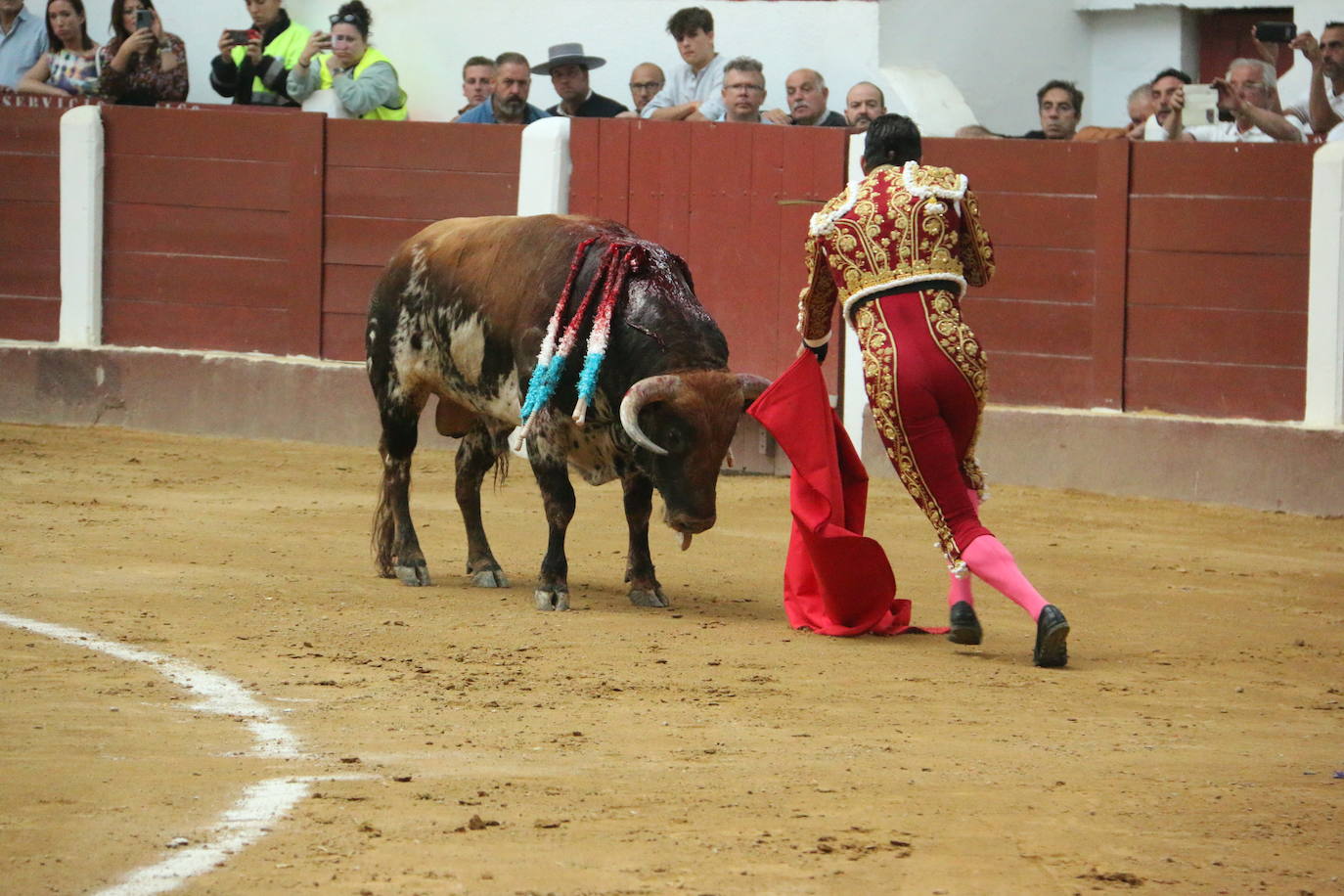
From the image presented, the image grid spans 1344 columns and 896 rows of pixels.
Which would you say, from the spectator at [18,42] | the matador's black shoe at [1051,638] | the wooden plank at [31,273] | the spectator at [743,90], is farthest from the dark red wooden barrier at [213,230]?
the matador's black shoe at [1051,638]

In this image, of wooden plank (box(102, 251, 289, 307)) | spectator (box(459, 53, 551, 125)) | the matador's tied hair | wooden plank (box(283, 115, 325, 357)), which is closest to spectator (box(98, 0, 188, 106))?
wooden plank (box(102, 251, 289, 307))

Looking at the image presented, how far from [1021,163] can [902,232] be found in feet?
12.8

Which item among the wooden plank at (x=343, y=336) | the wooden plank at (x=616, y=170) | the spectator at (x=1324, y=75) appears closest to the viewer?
the spectator at (x=1324, y=75)

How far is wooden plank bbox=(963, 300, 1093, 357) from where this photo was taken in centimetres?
903

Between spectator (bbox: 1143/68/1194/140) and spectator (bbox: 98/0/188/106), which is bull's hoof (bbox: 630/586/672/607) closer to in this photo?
spectator (bbox: 1143/68/1194/140)

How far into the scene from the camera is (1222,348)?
8656 millimetres

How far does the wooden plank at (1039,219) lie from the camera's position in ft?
29.5

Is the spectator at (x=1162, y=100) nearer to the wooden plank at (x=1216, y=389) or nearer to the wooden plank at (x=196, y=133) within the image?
the wooden plank at (x=1216, y=389)

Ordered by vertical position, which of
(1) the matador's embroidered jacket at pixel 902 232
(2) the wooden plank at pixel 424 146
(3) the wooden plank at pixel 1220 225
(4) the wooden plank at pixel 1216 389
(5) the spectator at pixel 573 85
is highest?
(5) the spectator at pixel 573 85

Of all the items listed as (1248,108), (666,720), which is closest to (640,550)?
(666,720)

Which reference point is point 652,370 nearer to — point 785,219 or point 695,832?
point 695,832

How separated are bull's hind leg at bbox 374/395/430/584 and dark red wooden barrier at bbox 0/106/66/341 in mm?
4911

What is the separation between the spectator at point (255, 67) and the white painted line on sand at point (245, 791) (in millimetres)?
6117

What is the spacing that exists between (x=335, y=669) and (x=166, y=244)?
6.27 m
